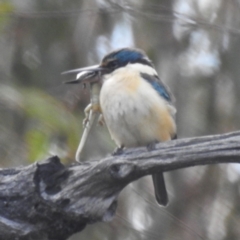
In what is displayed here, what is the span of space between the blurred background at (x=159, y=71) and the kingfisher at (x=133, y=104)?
3.06 ft

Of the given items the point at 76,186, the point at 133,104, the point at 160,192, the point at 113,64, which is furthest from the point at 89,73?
the point at 76,186

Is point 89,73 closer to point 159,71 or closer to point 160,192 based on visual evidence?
point 160,192

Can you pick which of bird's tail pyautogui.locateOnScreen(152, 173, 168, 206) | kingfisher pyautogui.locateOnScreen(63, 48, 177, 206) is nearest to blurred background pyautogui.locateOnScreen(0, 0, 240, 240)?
bird's tail pyautogui.locateOnScreen(152, 173, 168, 206)

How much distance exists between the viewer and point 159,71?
17.7 feet

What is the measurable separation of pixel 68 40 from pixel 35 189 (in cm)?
249

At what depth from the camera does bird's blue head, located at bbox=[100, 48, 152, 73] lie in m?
3.91

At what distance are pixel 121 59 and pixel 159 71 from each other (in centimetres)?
147

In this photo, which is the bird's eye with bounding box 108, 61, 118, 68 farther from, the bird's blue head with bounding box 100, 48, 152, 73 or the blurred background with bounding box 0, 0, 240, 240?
the blurred background with bounding box 0, 0, 240, 240

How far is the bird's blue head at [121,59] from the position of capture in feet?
12.8

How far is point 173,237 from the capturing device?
495 cm

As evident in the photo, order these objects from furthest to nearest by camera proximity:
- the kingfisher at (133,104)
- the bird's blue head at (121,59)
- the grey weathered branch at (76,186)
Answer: the bird's blue head at (121,59)
the kingfisher at (133,104)
the grey weathered branch at (76,186)

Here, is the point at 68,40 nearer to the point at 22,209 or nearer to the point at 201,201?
the point at 201,201

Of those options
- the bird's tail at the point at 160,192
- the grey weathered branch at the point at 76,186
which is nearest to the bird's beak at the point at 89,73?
the bird's tail at the point at 160,192

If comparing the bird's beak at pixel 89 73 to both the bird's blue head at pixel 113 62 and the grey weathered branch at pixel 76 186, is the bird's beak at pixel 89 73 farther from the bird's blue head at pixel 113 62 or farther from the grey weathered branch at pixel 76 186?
the grey weathered branch at pixel 76 186
